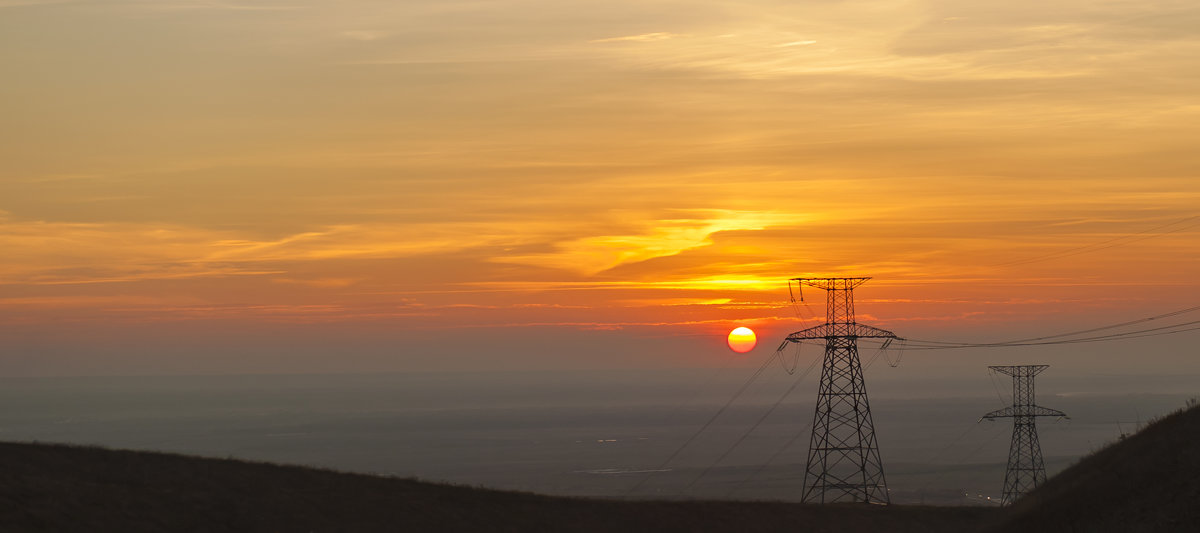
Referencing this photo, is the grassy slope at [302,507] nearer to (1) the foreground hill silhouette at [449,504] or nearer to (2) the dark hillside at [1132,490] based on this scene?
(1) the foreground hill silhouette at [449,504]

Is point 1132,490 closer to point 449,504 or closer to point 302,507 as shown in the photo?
point 449,504

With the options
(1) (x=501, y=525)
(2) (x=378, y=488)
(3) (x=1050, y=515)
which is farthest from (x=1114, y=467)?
(2) (x=378, y=488)

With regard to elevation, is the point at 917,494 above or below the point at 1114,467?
above

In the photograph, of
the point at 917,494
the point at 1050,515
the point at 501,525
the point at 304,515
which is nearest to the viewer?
the point at 1050,515

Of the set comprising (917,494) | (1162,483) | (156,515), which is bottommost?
(156,515)

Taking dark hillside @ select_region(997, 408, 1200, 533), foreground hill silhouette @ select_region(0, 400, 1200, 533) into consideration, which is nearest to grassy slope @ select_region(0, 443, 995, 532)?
foreground hill silhouette @ select_region(0, 400, 1200, 533)

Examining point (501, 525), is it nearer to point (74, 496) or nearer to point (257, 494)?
point (257, 494)

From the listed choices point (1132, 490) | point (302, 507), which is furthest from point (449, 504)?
point (1132, 490)
